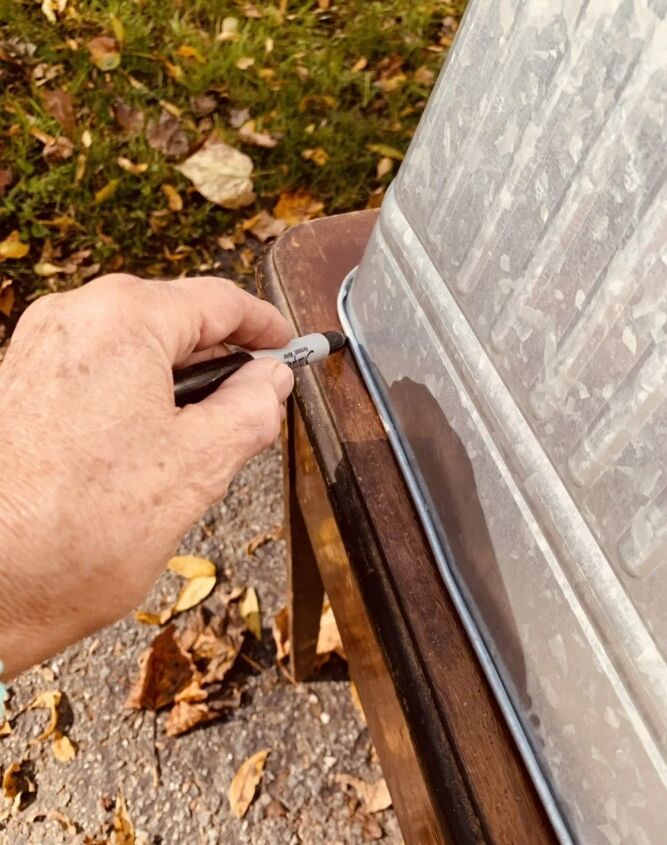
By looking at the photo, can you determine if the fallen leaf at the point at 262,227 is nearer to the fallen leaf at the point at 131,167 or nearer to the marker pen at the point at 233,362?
the fallen leaf at the point at 131,167

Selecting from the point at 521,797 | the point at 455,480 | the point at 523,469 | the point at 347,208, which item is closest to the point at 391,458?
the point at 455,480

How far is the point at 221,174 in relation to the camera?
2.45 meters

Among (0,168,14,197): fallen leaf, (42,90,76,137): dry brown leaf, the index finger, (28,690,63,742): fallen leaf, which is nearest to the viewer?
the index finger

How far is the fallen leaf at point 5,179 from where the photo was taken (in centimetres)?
232

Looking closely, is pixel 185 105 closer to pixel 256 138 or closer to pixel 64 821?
pixel 256 138

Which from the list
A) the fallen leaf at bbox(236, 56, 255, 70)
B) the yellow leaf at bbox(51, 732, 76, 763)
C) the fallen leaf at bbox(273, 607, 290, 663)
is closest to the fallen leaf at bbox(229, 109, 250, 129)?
the fallen leaf at bbox(236, 56, 255, 70)

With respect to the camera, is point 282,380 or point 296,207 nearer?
point 282,380

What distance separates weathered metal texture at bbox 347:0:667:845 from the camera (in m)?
0.54

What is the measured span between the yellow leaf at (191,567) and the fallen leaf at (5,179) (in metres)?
1.21

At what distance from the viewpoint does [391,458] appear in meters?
0.88

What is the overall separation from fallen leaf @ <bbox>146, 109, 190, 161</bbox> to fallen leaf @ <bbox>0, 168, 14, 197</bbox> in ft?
1.38

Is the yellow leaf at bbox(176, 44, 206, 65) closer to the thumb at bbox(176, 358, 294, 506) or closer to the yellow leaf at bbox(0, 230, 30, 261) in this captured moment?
the yellow leaf at bbox(0, 230, 30, 261)

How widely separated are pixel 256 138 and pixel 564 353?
212cm

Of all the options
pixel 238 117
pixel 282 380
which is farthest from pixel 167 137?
pixel 282 380
